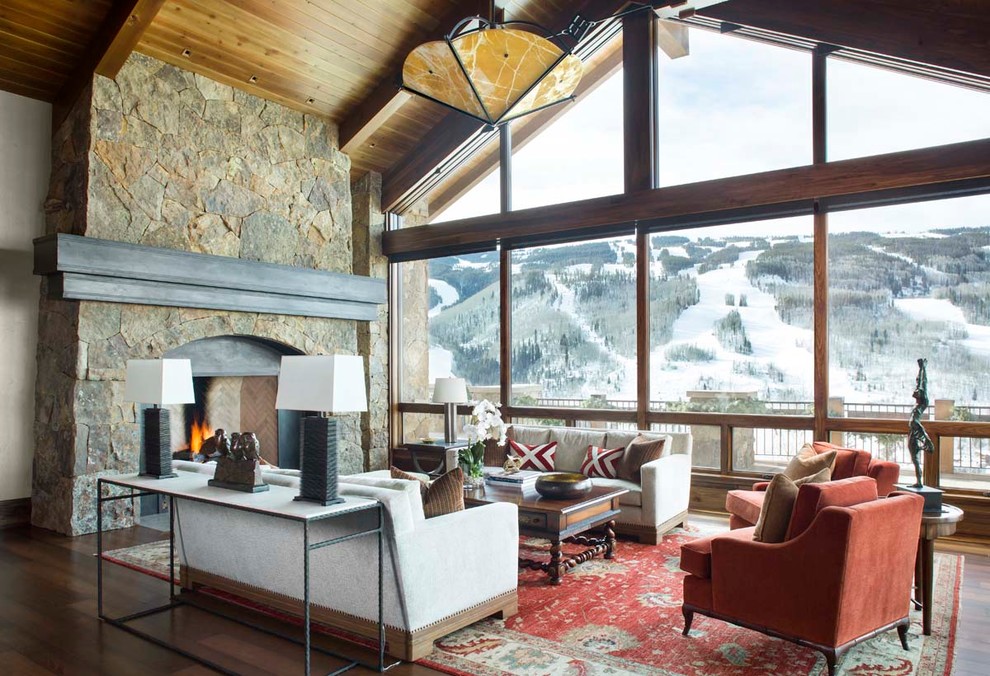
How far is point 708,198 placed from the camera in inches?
253

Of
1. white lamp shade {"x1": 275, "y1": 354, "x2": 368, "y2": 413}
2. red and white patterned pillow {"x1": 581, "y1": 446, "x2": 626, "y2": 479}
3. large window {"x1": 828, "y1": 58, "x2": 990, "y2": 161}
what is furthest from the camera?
red and white patterned pillow {"x1": 581, "y1": 446, "x2": 626, "y2": 479}

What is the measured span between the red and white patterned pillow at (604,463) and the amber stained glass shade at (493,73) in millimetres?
2806

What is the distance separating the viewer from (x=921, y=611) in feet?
12.6

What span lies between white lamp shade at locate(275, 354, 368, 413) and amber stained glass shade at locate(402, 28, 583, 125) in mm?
2308

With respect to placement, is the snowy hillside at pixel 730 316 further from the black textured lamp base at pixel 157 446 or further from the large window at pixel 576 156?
the black textured lamp base at pixel 157 446

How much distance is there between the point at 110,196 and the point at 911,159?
6.42 metres

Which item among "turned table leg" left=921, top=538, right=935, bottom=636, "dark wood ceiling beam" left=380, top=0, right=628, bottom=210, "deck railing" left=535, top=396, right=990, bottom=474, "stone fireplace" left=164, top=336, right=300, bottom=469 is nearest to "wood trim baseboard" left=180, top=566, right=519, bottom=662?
"turned table leg" left=921, top=538, right=935, bottom=636

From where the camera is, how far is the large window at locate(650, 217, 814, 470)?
621 cm

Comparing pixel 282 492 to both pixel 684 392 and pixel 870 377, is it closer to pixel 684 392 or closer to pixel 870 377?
pixel 684 392

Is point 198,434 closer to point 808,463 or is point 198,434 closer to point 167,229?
point 167,229

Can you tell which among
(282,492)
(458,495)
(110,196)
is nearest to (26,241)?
(110,196)

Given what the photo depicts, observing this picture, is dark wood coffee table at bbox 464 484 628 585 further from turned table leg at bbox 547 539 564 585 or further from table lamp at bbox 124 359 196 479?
table lamp at bbox 124 359 196 479

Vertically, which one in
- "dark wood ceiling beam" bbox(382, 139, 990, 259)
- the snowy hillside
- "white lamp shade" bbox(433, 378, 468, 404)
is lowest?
"white lamp shade" bbox(433, 378, 468, 404)

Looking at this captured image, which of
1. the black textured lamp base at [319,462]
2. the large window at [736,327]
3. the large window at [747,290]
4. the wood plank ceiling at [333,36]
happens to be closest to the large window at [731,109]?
the large window at [747,290]
